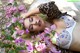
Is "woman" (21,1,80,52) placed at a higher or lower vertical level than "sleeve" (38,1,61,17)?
lower

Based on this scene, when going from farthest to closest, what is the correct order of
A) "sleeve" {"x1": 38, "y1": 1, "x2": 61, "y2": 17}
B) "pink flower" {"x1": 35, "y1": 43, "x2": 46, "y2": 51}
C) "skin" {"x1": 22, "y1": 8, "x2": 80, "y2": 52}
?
"sleeve" {"x1": 38, "y1": 1, "x2": 61, "y2": 17} < "skin" {"x1": 22, "y1": 8, "x2": 80, "y2": 52} < "pink flower" {"x1": 35, "y1": 43, "x2": 46, "y2": 51}

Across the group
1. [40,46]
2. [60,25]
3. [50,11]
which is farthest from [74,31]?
[40,46]

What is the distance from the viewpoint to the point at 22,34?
72.5 inches

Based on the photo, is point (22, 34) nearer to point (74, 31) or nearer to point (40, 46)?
point (40, 46)

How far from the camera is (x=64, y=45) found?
74.7 inches

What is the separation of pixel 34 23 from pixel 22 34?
189 millimetres

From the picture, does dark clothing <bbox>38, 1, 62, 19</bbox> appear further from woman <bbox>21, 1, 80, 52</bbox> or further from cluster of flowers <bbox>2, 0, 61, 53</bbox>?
cluster of flowers <bbox>2, 0, 61, 53</bbox>

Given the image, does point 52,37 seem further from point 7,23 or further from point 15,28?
Result: point 7,23

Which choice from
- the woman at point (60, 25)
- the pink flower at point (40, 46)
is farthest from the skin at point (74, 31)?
the pink flower at point (40, 46)

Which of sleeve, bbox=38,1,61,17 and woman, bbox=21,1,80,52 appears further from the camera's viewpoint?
sleeve, bbox=38,1,61,17

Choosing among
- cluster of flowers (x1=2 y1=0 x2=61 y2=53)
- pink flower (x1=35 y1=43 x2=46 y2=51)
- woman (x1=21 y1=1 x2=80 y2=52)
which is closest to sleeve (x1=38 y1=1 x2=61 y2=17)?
woman (x1=21 y1=1 x2=80 y2=52)

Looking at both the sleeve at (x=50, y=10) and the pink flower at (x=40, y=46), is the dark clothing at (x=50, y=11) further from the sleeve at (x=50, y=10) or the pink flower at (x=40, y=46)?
the pink flower at (x=40, y=46)

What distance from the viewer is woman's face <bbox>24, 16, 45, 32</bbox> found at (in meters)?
1.97

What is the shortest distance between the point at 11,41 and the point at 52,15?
549 mm
